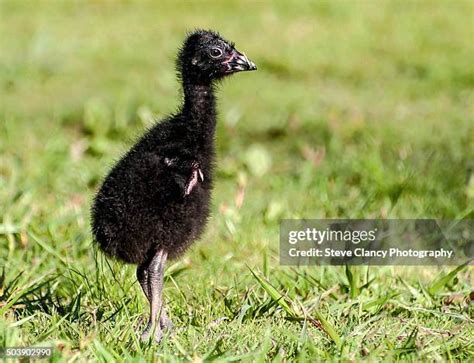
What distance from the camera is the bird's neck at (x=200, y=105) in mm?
4211

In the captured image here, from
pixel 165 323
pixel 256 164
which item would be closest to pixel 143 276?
pixel 165 323

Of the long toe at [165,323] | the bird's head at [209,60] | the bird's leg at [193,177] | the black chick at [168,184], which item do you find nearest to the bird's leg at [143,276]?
the black chick at [168,184]

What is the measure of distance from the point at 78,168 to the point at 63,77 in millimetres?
2889

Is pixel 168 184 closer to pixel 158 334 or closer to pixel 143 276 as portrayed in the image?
pixel 143 276

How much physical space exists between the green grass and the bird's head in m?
0.55

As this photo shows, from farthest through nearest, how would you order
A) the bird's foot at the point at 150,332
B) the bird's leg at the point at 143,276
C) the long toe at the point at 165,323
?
the bird's leg at the point at 143,276
the long toe at the point at 165,323
the bird's foot at the point at 150,332

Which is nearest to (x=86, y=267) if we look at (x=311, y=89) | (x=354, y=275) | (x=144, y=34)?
(x=354, y=275)

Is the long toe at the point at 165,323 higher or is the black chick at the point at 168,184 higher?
the black chick at the point at 168,184

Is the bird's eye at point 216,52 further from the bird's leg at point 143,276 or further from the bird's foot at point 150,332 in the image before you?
the bird's foot at point 150,332

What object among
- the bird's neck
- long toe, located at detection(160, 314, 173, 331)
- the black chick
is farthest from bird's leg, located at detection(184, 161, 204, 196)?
long toe, located at detection(160, 314, 173, 331)

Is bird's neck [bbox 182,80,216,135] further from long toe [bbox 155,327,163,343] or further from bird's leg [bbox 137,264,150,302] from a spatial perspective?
long toe [bbox 155,327,163,343]

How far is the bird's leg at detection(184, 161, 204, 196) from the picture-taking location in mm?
4071

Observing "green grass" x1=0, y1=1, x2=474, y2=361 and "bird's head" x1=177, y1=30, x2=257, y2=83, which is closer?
"green grass" x1=0, y1=1, x2=474, y2=361

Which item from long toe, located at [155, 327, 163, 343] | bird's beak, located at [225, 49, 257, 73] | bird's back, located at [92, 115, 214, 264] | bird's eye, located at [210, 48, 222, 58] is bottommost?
long toe, located at [155, 327, 163, 343]
